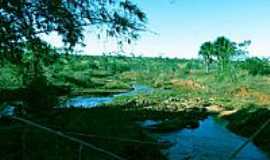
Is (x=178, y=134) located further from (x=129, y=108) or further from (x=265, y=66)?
(x=265, y=66)

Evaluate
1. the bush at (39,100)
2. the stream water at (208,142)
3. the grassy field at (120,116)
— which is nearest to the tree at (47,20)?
the grassy field at (120,116)

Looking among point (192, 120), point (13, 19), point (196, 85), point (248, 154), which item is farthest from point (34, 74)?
point (196, 85)

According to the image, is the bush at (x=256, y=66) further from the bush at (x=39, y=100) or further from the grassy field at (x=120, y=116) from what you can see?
the bush at (x=39, y=100)

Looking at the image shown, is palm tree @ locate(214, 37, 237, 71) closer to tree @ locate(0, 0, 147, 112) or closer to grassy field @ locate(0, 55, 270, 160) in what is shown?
grassy field @ locate(0, 55, 270, 160)

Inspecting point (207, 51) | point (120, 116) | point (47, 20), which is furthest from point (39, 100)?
point (207, 51)

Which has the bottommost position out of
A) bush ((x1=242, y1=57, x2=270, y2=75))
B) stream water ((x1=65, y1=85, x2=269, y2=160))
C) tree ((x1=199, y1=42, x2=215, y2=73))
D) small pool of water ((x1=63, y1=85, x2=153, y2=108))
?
small pool of water ((x1=63, y1=85, x2=153, y2=108))

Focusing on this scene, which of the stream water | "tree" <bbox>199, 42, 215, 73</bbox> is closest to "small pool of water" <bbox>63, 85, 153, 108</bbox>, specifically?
the stream water

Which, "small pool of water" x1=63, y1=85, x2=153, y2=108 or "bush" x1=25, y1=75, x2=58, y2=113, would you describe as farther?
"small pool of water" x1=63, y1=85, x2=153, y2=108

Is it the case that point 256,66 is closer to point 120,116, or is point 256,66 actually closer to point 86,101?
point 86,101

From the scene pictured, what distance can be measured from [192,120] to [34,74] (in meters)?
21.0

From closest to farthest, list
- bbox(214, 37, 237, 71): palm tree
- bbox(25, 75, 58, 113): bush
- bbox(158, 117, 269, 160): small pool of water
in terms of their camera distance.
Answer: bbox(158, 117, 269, 160): small pool of water
bbox(25, 75, 58, 113): bush
bbox(214, 37, 237, 71): palm tree

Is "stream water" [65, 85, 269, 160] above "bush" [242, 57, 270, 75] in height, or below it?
below

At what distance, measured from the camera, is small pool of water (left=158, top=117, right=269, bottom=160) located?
21250 millimetres

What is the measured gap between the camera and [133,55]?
1048 centimetres
